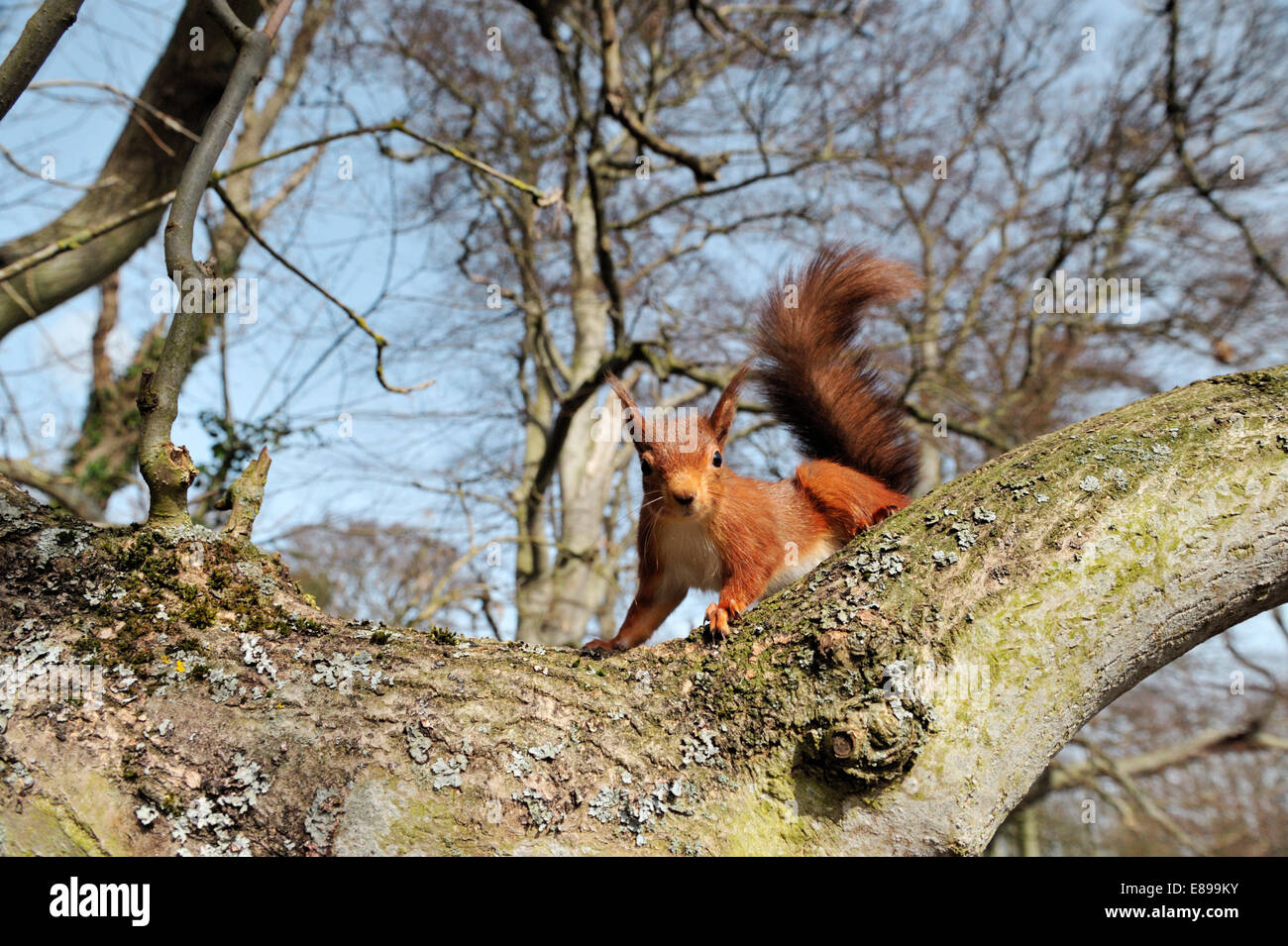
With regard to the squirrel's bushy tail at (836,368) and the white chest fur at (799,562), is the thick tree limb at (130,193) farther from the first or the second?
the white chest fur at (799,562)

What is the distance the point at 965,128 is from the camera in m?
8.85

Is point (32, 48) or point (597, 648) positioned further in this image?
point (597, 648)

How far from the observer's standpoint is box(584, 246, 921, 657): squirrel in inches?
117

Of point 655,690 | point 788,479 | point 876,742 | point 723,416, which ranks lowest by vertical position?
point 876,742

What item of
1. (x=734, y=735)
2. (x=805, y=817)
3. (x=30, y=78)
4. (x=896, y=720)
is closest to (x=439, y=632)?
(x=734, y=735)

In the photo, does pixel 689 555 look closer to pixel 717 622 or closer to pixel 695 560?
pixel 695 560

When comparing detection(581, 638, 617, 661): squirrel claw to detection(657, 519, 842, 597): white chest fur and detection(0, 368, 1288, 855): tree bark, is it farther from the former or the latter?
detection(657, 519, 842, 597): white chest fur

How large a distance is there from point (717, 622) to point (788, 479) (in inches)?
61.1

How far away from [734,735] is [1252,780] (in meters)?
15.2

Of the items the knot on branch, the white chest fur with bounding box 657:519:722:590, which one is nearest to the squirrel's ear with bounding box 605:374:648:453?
the white chest fur with bounding box 657:519:722:590

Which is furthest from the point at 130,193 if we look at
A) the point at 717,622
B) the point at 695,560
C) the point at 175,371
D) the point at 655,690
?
the point at 655,690

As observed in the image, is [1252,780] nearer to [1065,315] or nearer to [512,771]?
[1065,315]

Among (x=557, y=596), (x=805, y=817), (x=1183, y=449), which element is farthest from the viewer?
(x=557, y=596)

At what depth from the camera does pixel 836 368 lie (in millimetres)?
3453
